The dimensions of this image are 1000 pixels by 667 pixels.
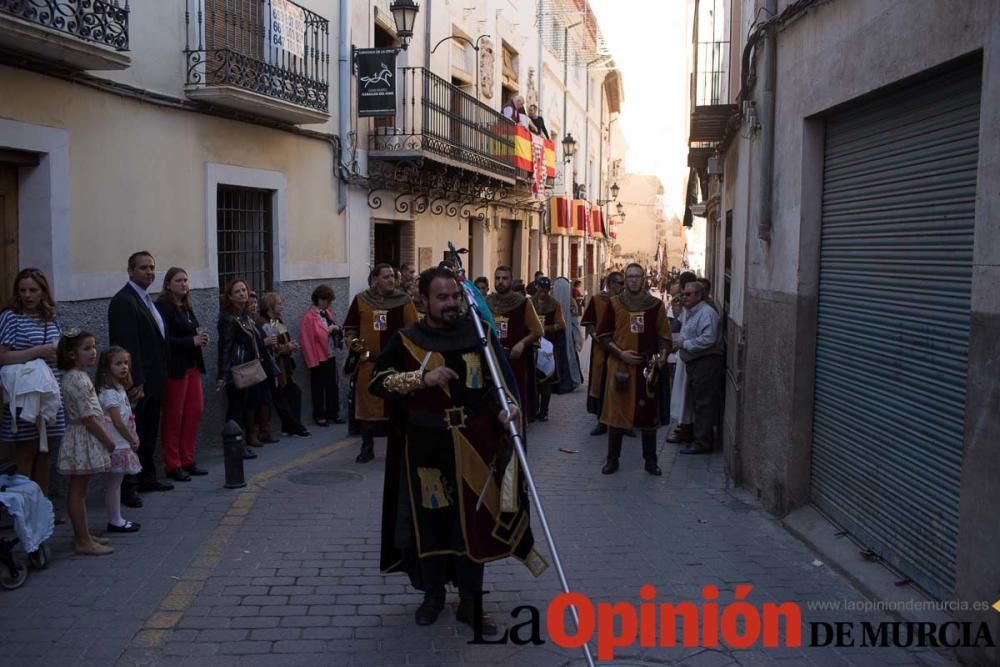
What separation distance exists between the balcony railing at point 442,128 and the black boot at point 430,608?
1021 centimetres

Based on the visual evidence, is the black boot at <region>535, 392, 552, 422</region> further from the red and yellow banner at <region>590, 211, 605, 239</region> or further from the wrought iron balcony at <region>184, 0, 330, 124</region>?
the red and yellow banner at <region>590, 211, 605, 239</region>

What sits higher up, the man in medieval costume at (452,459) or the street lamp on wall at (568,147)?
the street lamp on wall at (568,147)

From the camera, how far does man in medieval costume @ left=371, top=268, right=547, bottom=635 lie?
4.94 m

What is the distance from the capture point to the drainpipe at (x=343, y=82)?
1315cm

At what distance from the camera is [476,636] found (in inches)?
→ 193

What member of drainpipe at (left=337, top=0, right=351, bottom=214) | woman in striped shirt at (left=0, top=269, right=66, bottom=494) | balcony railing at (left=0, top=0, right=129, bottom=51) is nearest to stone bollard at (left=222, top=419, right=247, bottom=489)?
woman in striped shirt at (left=0, top=269, right=66, bottom=494)

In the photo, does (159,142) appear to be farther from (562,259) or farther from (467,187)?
(562,259)

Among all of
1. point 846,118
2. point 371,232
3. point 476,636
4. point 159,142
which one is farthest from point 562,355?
point 476,636

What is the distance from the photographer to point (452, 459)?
4.98 m

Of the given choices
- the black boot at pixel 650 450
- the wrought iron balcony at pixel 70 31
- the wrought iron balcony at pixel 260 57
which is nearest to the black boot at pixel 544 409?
the black boot at pixel 650 450

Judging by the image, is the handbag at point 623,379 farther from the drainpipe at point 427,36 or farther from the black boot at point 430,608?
the drainpipe at point 427,36

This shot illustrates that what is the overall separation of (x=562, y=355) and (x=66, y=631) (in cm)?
1012

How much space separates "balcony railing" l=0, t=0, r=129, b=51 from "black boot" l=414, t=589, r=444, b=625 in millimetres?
4939

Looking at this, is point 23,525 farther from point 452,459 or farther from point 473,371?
point 473,371
